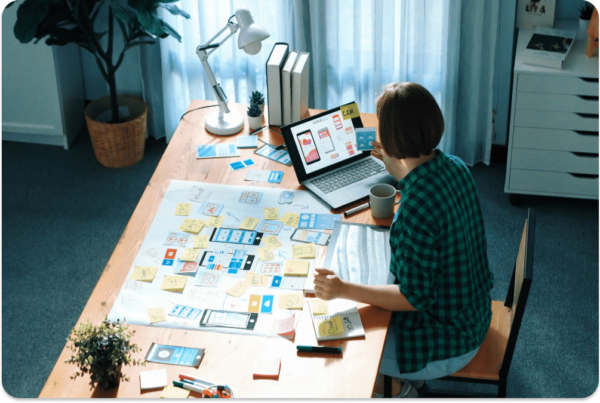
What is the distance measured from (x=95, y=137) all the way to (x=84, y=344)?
235 cm

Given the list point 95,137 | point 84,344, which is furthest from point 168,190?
point 95,137

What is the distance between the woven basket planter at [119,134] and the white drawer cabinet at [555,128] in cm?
207

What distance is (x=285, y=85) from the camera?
249cm

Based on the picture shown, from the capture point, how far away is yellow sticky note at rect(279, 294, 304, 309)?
1777 millimetres

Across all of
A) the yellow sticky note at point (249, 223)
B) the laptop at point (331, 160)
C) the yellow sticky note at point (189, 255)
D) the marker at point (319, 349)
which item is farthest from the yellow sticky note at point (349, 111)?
the marker at point (319, 349)

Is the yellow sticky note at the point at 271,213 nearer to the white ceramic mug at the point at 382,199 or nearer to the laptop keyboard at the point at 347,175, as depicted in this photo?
the laptop keyboard at the point at 347,175

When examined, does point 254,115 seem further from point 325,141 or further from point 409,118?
point 409,118

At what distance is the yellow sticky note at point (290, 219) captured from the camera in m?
2.09

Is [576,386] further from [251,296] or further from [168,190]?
[168,190]

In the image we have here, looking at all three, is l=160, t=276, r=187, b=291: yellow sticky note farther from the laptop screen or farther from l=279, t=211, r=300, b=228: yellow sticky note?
the laptop screen

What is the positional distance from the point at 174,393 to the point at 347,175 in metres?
1.07

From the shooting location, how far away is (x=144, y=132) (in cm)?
374

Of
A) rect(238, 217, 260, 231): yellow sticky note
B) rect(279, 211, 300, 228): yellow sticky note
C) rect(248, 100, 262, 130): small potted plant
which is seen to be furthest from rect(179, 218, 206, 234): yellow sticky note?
rect(248, 100, 262, 130): small potted plant

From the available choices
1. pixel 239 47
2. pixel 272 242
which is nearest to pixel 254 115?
pixel 239 47
